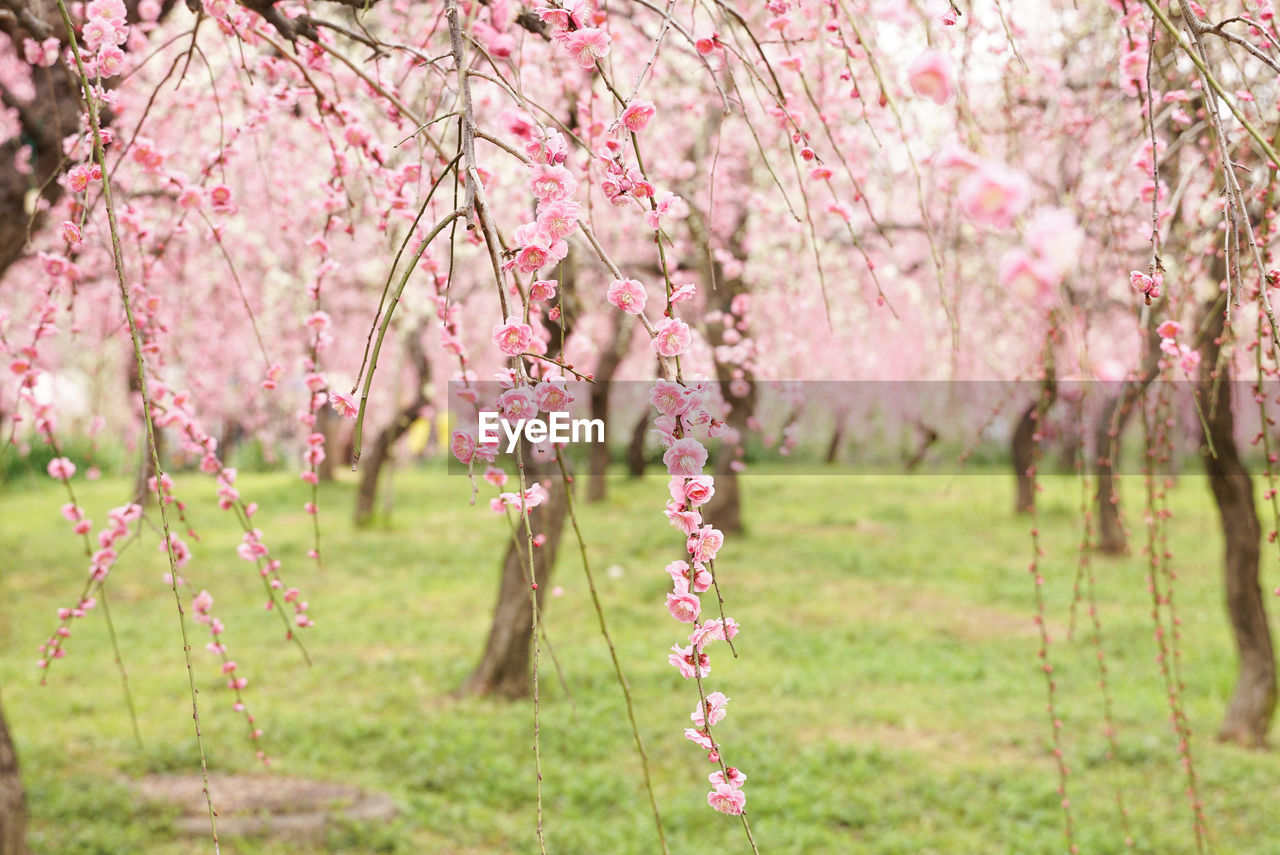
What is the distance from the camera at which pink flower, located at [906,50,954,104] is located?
671mm

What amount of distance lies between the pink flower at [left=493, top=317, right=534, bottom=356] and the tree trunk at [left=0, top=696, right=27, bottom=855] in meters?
2.83

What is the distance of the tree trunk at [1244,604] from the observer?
4707 mm

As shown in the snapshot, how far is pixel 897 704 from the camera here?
18.5ft

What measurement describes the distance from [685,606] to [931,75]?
71 centimetres

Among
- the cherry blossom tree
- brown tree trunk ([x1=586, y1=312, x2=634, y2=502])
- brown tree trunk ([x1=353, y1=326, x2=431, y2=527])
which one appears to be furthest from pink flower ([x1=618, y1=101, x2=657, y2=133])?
brown tree trunk ([x1=353, y1=326, x2=431, y2=527])

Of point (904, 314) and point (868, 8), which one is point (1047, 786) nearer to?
point (868, 8)

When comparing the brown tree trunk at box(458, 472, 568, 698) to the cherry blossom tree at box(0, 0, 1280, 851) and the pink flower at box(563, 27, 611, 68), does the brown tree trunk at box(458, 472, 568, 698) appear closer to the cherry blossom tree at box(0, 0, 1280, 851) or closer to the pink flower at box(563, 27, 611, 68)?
the cherry blossom tree at box(0, 0, 1280, 851)

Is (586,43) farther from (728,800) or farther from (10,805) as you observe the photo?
(10,805)

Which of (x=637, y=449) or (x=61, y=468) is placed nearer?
(x=61, y=468)

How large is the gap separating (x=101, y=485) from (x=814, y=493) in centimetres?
1036

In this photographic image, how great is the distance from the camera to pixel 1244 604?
484cm

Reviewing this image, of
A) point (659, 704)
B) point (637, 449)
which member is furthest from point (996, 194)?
point (637, 449)

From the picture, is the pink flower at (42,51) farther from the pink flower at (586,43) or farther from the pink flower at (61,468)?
the pink flower at (586,43)

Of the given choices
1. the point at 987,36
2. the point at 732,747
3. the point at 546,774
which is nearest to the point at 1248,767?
the point at 732,747
